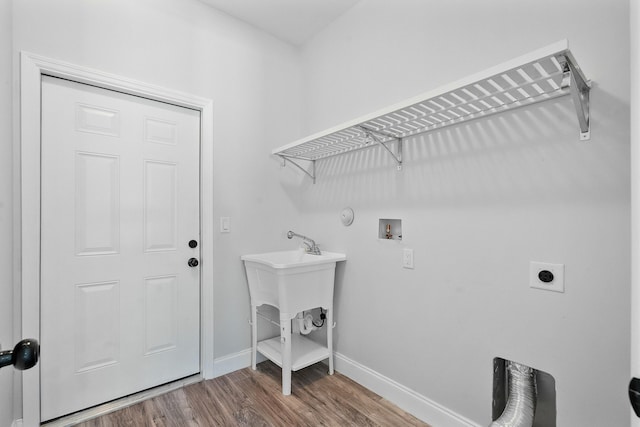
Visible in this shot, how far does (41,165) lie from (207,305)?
1.25 m

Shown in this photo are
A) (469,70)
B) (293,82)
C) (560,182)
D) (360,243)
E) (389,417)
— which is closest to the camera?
(560,182)

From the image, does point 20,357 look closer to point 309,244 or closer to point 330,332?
point 330,332

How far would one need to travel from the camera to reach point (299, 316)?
7.17 ft

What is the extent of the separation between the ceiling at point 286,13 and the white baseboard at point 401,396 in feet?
8.35

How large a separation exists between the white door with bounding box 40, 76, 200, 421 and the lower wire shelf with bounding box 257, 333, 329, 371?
0.49 metres

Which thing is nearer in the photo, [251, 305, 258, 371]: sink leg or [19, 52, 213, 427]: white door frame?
[19, 52, 213, 427]: white door frame

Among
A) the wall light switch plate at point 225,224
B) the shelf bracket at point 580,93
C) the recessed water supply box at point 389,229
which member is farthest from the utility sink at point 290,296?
the shelf bracket at point 580,93

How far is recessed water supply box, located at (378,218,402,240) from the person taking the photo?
1870 millimetres

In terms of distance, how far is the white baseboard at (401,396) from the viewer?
1.57m

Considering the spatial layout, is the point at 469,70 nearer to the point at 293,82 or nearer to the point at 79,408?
the point at 293,82

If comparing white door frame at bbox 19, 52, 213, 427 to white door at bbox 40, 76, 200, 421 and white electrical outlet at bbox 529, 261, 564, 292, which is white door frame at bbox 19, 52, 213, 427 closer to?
white door at bbox 40, 76, 200, 421

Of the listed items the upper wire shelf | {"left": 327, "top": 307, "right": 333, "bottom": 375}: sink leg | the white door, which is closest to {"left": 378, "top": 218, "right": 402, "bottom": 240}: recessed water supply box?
the upper wire shelf

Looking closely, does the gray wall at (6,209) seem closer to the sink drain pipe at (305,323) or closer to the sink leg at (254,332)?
the sink leg at (254,332)

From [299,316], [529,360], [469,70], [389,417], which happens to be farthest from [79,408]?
[469,70]
